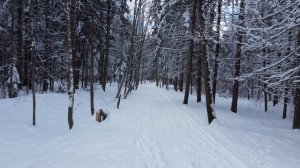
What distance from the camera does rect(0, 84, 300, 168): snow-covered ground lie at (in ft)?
26.8

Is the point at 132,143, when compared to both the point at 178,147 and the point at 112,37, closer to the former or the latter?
the point at 178,147

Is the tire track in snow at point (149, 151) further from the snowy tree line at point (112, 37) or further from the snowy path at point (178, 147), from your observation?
the snowy tree line at point (112, 37)

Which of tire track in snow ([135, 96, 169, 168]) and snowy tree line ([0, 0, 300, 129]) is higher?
snowy tree line ([0, 0, 300, 129])

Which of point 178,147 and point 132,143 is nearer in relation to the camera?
point 178,147

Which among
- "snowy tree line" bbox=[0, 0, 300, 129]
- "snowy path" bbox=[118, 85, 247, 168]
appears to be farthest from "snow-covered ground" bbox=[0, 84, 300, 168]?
"snowy tree line" bbox=[0, 0, 300, 129]

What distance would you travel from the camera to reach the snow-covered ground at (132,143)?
8180 millimetres

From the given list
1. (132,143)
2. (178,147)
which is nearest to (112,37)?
(132,143)

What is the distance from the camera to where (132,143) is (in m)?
10.1

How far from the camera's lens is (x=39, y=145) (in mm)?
10867

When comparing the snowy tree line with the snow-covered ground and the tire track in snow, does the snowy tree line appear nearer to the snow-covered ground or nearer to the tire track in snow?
the snow-covered ground

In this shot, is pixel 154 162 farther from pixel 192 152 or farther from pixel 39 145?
pixel 39 145

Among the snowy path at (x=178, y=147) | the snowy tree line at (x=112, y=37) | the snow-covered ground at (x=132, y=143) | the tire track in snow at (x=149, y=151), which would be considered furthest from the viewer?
the snowy tree line at (x=112, y=37)

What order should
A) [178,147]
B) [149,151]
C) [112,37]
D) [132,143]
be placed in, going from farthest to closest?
[112,37] → [132,143] → [178,147] → [149,151]

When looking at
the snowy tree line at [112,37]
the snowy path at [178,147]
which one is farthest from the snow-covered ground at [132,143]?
the snowy tree line at [112,37]
